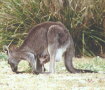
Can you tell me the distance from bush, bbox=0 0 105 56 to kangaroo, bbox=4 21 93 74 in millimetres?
3096

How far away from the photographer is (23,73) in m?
8.96

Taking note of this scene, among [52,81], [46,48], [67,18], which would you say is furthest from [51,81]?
[67,18]

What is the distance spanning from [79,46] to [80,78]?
443 centimetres

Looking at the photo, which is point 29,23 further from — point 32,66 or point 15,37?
point 32,66

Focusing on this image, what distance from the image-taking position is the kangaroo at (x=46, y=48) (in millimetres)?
8719

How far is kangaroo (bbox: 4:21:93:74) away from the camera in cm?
872

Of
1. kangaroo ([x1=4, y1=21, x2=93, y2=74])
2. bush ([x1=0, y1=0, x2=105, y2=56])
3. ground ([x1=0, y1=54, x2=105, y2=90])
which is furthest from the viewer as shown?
bush ([x1=0, y1=0, x2=105, y2=56])

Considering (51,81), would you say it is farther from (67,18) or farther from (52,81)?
(67,18)

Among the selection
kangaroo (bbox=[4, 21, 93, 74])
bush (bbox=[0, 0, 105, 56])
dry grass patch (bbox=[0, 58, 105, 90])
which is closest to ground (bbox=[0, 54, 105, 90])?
dry grass patch (bbox=[0, 58, 105, 90])

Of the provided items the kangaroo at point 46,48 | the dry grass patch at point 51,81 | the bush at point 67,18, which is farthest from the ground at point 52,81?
the bush at point 67,18

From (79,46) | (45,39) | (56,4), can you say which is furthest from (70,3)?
(45,39)

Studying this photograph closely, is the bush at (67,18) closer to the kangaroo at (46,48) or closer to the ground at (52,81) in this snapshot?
the ground at (52,81)

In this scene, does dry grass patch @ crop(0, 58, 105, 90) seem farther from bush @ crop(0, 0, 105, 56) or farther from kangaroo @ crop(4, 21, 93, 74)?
bush @ crop(0, 0, 105, 56)

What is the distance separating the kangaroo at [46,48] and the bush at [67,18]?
3096 millimetres
